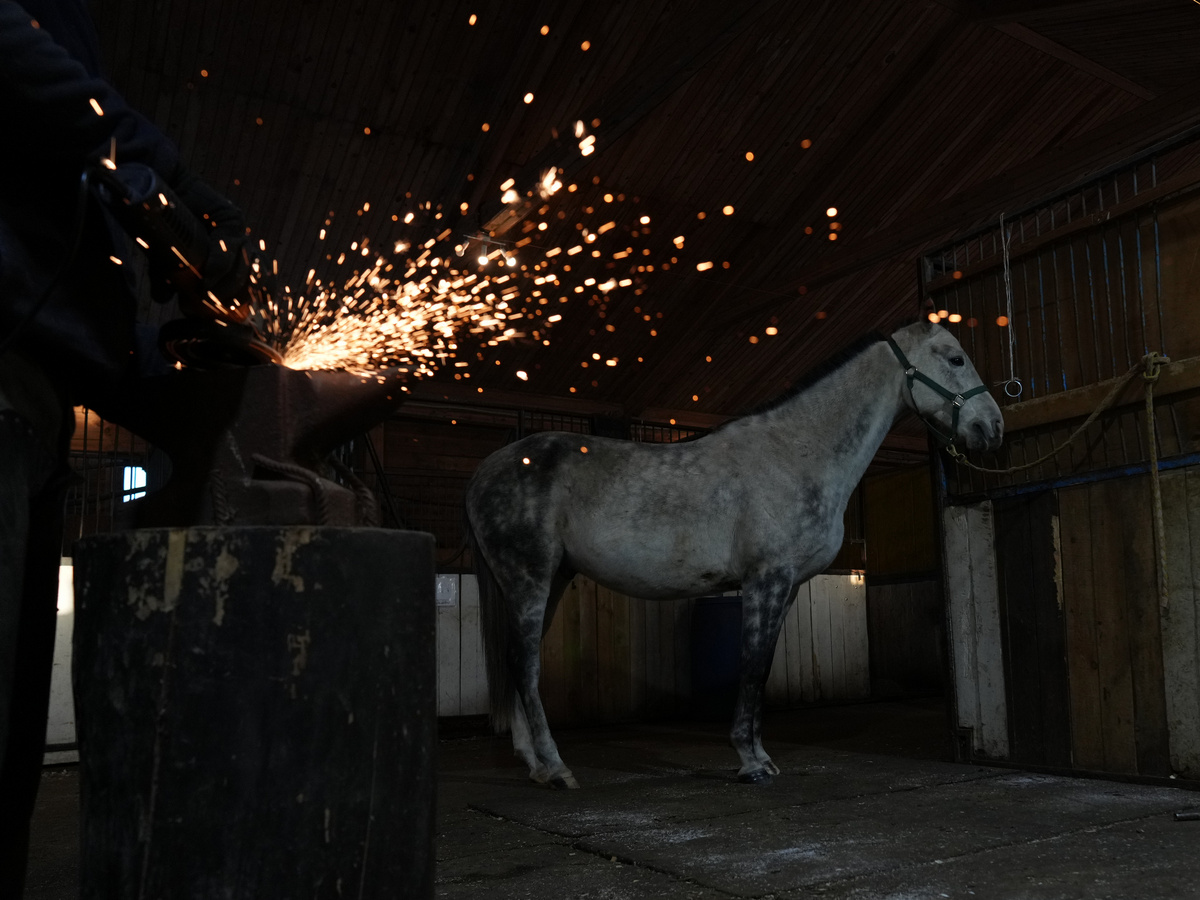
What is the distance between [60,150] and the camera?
1.50 metres

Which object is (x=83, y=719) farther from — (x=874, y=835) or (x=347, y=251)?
(x=347, y=251)

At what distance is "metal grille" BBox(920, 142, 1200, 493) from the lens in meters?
3.75

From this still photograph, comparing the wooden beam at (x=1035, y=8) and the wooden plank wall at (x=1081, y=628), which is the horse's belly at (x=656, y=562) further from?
the wooden beam at (x=1035, y=8)

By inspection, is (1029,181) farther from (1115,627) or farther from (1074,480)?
(1115,627)

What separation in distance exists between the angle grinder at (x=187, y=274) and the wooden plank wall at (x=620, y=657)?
4801mm

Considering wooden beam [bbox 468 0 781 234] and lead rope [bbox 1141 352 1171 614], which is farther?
wooden beam [bbox 468 0 781 234]

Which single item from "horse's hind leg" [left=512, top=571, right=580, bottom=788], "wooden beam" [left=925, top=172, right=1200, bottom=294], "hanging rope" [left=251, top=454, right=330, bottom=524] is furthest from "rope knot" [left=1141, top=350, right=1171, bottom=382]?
"hanging rope" [left=251, top=454, right=330, bottom=524]

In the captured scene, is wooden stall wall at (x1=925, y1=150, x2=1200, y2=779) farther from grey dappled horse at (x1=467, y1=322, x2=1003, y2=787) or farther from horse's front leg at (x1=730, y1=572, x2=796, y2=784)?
horse's front leg at (x1=730, y1=572, x2=796, y2=784)

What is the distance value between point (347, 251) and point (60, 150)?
8215mm

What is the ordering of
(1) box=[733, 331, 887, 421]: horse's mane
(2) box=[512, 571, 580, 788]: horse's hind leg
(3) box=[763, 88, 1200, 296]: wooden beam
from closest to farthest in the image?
(2) box=[512, 571, 580, 788]: horse's hind leg
(1) box=[733, 331, 887, 421]: horse's mane
(3) box=[763, 88, 1200, 296]: wooden beam

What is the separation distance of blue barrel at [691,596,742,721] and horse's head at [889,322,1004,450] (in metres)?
2.72

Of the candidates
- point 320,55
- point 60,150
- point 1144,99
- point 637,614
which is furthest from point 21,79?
point 1144,99

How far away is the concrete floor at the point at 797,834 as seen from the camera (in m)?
2.41

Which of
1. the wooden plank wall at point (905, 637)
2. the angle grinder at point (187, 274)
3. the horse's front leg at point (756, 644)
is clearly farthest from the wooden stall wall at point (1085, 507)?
the wooden plank wall at point (905, 637)
